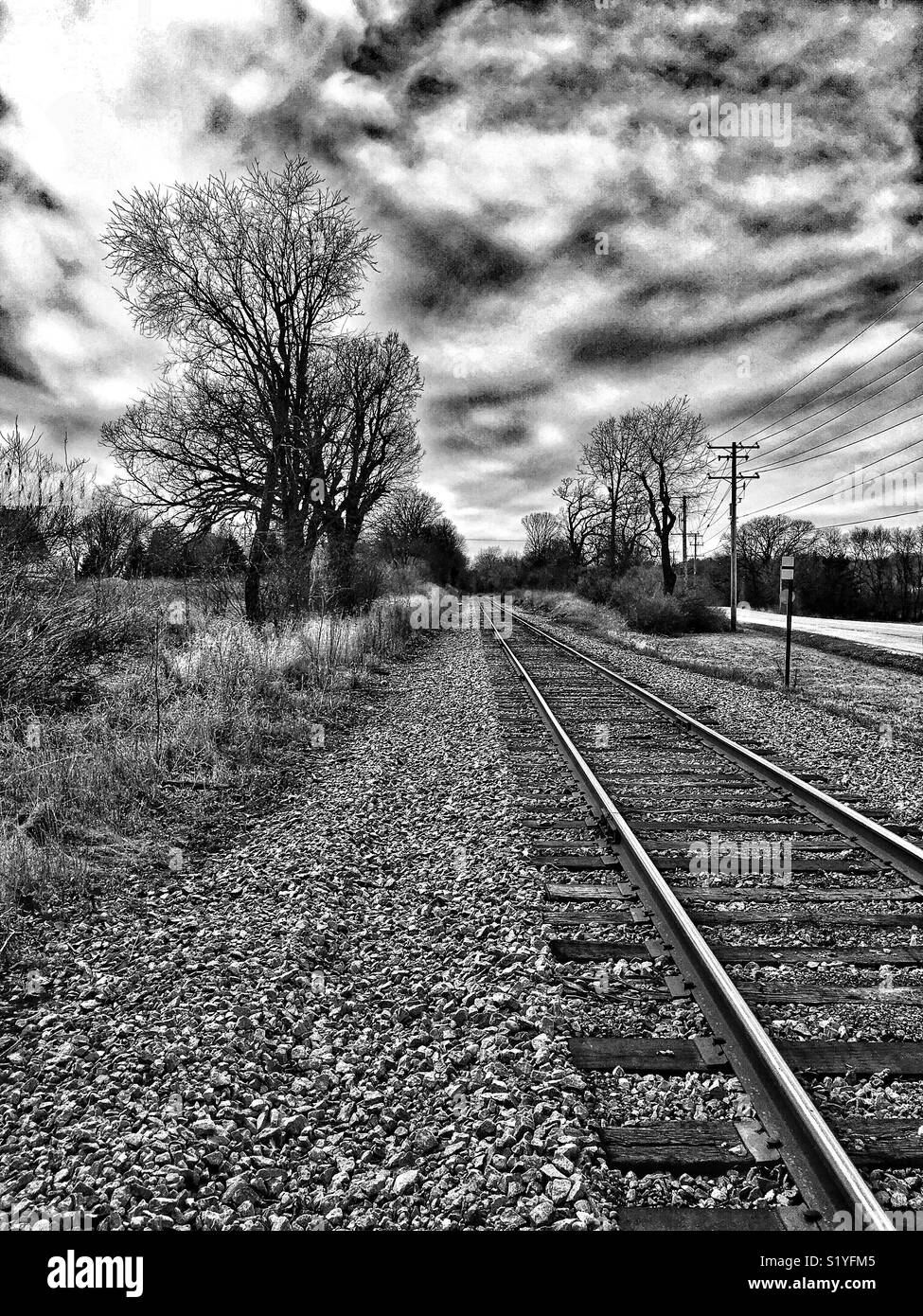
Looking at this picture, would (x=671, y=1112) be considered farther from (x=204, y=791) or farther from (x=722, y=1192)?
(x=204, y=791)

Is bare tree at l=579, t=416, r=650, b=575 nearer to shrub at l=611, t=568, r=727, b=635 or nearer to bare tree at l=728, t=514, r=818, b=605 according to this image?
shrub at l=611, t=568, r=727, b=635

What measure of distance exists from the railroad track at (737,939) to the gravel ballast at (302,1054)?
32 cm

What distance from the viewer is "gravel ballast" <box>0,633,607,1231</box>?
2152mm

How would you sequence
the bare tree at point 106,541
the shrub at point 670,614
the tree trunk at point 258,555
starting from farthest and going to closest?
the shrub at point 670,614 → the tree trunk at point 258,555 → the bare tree at point 106,541

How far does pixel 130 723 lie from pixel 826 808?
24.8 ft

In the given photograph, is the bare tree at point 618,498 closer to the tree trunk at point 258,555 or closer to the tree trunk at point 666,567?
the tree trunk at point 666,567

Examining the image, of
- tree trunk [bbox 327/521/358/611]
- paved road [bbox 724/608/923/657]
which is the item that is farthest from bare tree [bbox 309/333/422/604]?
paved road [bbox 724/608/923/657]

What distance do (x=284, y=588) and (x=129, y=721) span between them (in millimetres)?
8457

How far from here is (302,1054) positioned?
2.89 m

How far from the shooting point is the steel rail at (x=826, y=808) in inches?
185

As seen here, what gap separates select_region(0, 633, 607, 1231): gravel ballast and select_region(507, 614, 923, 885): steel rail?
2.62 meters

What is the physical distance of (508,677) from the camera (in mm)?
14203

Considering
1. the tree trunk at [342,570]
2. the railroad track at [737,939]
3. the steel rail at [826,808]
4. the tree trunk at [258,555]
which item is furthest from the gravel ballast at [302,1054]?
the tree trunk at [342,570]

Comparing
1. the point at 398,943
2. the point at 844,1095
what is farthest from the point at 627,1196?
the point at 398,943
